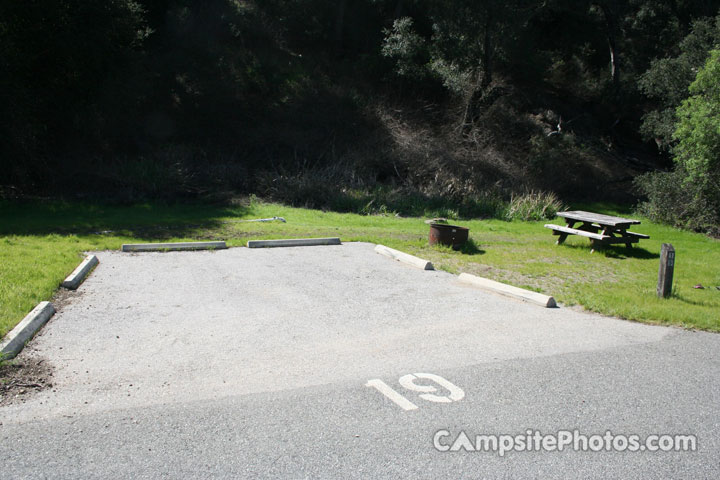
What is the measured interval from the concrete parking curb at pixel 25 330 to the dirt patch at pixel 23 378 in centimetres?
16

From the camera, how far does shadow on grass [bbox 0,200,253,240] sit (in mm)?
12008

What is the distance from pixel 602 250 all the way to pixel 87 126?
1852 cm

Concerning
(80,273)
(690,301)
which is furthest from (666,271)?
(80,273)

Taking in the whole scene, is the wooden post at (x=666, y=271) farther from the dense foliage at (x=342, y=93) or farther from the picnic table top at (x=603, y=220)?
the dense foliage at (x=342, y=93)

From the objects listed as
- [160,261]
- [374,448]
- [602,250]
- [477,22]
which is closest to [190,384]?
[374,448]

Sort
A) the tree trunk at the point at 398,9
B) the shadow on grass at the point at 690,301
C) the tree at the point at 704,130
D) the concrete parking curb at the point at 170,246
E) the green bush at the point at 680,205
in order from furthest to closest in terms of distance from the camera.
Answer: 1. the tree trunk at the point at 398,9
2. the green bush at the point at 680,205
3. the tree at the point at 704,130
4. the concrete parking curb at the point at 170,246
5. the shadow on grass at the point at 690,301

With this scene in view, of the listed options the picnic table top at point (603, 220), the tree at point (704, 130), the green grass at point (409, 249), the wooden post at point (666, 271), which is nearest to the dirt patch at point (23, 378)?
the green grass at point (409, 249)

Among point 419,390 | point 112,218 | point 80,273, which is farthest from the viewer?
point 112,218

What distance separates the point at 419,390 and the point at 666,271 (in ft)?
17.0

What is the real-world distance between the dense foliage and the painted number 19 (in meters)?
14.5

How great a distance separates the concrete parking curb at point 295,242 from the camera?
432 inches

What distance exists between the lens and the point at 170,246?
10414 millimetres

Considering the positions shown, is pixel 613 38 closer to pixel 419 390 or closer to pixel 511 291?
pixel 511 291

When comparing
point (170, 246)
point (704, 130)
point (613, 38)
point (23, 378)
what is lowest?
point (170, 246)
